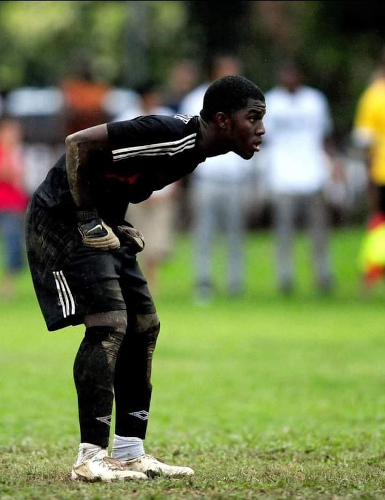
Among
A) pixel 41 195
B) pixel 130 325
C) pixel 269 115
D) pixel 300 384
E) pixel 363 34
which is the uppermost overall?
pixel 363 34

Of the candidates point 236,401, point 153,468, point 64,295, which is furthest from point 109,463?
point 236,401

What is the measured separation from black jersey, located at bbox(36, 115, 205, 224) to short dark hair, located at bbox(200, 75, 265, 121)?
0.15 meters

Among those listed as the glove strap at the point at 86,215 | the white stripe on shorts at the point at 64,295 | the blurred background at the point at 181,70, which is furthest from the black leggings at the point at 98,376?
the blurred background at the point at 181,70

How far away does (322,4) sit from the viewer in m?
23.2

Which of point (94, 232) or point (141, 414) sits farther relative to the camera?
point (141, 414)

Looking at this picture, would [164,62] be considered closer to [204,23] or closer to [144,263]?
[204,23]

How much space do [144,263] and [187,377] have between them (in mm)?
5686

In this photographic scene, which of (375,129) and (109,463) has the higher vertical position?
(375,129)

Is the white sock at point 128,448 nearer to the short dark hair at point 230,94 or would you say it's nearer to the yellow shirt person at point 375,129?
the short dark hair at point 230,94

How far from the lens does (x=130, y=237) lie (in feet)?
20.2

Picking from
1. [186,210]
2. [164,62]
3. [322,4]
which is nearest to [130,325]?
[322,4]

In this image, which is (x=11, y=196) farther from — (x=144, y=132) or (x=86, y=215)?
(x=144, y=132)

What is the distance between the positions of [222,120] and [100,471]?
1694 millimetres

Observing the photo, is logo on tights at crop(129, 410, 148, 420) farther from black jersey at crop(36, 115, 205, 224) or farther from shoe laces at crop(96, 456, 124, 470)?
black jersey at crop(36, 115, 205, 224)
